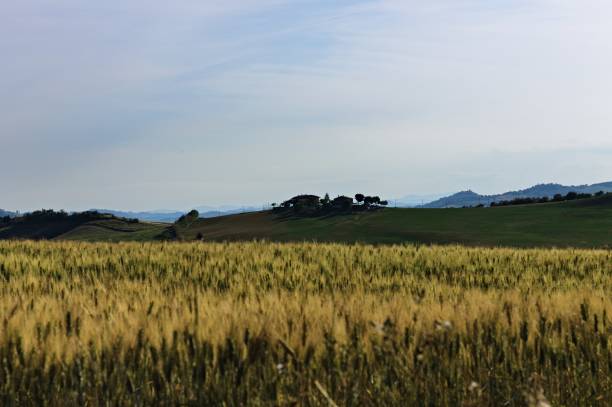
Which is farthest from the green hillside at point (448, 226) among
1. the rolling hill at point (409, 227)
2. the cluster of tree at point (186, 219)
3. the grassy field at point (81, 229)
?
the grassy field at point (81, 229)

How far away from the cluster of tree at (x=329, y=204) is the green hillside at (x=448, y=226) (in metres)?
2.34

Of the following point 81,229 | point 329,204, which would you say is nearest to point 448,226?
point 329,204

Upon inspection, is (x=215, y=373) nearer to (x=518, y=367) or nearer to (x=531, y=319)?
(x=518, y=367)

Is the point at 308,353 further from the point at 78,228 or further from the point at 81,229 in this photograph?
the point at 78,228

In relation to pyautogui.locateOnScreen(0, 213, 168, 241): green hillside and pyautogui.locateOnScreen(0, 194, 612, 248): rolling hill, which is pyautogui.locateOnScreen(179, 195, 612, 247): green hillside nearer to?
pyautogui.locateOnScreen(0, 194, 612, 248): rolling hill

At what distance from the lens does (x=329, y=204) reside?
282ft

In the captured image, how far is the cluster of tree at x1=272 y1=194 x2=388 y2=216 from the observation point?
3322 inches

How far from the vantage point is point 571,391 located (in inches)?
169

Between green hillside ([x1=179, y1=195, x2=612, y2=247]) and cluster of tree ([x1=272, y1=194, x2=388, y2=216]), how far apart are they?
91.9 inches

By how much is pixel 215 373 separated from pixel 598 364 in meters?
2.66

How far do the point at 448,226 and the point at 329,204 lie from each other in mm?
20485

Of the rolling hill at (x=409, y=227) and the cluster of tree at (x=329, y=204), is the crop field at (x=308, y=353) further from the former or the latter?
the cluster of tree at (x=329, y=204)

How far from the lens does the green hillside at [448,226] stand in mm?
60281

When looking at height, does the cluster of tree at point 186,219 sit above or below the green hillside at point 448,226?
above
